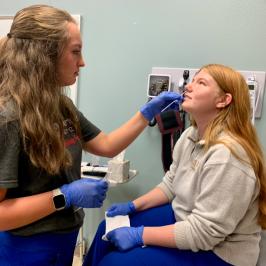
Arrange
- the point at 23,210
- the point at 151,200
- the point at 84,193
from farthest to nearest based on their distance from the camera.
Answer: the point at 151,200
the point at 84,193
the point at 23,210

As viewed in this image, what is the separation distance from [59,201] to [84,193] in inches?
3.6

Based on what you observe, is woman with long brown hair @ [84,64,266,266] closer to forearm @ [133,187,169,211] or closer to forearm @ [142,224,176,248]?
forearm @ [142,224,176,248]

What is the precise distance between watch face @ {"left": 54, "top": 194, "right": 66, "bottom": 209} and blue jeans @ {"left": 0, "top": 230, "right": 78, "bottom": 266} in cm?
13

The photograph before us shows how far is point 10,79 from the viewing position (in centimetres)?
103

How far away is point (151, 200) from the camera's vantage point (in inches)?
58.6

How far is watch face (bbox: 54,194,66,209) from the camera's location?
105 cm

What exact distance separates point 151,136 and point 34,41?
1141mm

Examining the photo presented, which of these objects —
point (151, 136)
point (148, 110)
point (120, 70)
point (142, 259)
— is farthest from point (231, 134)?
point (120, 70)

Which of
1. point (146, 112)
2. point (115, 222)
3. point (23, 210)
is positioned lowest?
point (115, 222)

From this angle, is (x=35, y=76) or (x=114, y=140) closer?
(x=35, y=76)

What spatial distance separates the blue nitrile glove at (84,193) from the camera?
1.08 meters

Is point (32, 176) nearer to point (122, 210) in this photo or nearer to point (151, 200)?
point (122, 210)

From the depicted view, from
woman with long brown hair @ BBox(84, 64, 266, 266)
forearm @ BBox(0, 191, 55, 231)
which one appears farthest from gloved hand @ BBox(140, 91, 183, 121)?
forearm @ BBox(0, 191, 55, 231)

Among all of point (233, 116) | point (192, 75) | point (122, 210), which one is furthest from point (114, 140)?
point (192, 75)
